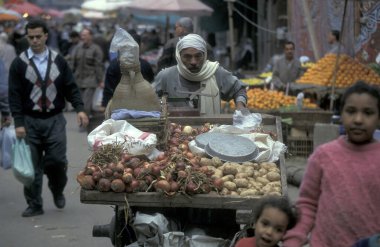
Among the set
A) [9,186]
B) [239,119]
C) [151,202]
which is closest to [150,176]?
[151,202]

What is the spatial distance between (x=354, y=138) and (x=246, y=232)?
4.69ft

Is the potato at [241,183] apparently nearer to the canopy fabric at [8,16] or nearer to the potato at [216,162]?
the potato at [216,162]

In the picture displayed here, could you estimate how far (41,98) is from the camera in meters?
8.61

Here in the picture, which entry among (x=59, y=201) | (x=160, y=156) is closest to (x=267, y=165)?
(x=160, y=156)

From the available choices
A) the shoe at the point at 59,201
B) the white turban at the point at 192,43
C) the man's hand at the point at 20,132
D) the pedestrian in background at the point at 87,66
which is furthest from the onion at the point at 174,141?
the pedestrian in background at the point at 87,66

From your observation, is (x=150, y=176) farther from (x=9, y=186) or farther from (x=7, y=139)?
(x=9, y=186)

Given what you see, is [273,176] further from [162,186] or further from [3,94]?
[3,94]

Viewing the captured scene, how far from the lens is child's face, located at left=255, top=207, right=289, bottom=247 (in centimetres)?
403

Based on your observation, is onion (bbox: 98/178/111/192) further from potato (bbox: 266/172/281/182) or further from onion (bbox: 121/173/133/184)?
potato (bbox: 266/172/281/182)

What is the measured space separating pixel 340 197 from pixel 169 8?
655 inches

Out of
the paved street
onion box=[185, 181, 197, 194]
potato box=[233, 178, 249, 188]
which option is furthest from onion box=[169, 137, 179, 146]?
the paved street

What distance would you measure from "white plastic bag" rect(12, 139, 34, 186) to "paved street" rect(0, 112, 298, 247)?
1.56 feet

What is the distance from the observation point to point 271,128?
6477mm

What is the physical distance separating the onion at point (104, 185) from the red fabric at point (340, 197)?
1426 mm
